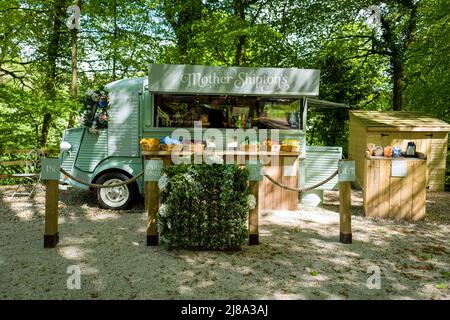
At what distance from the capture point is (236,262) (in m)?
4.49

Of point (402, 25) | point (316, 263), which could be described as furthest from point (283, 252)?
point (402, 25)

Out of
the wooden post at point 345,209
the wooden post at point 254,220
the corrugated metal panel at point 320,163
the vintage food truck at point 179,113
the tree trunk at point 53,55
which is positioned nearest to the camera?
the wooden post at point 254,220

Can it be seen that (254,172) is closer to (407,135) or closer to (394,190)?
(394,190)

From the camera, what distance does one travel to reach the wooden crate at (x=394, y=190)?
688cm

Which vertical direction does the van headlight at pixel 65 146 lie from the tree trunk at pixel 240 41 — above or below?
below

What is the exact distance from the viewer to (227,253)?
4.82 m

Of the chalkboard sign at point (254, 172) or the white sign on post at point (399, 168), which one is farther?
the white sign on post at point (399, 168)

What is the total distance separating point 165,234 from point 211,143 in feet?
10.2

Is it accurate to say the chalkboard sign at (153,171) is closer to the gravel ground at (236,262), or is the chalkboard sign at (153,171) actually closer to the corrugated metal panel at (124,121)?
the gravel ground at (236,262)

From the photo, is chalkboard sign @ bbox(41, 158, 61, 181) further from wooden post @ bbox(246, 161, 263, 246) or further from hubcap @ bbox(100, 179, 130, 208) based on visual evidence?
wooden post @ bbox(246, 161, 263, 246)

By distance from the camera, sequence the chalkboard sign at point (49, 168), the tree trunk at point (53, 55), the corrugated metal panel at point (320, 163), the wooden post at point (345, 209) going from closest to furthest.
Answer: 1. the chalkboard sign at point (49, 168)
2. the wooden post at point (345, 209)
3. the corrugated metal panel at point (320, 163)
4. the tree trunk at point (53, 55)
